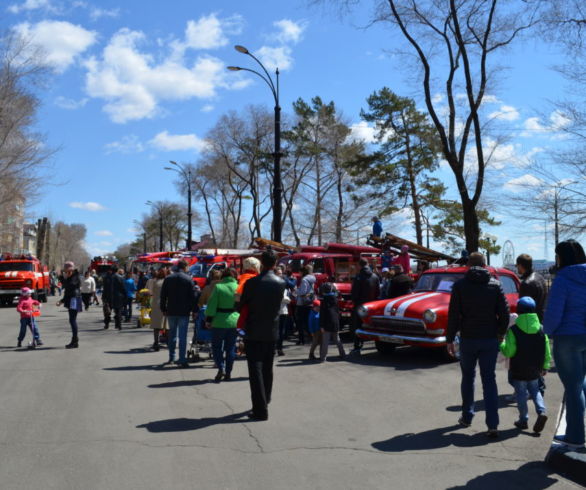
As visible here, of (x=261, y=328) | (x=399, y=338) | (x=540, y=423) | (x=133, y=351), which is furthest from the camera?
(x=133, y=351)

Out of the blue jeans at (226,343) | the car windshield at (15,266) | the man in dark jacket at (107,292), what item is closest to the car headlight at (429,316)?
the blue jeans at (226,343)

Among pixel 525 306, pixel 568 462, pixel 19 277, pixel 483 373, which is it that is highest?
pixel 19 277

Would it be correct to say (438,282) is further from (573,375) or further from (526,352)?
(573,375)

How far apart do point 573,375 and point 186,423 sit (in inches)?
150

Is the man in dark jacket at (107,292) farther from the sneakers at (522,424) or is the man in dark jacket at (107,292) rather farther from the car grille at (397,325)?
the sneakers at (522,424)

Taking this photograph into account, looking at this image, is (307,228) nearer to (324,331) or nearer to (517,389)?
(324,331)

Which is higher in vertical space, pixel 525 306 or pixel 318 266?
pixel 318 266

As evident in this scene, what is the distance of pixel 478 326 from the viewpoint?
578 cm

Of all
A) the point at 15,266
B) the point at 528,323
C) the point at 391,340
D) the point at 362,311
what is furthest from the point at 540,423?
the point at 15,266

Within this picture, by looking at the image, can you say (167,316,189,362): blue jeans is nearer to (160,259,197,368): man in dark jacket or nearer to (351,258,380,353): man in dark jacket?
(160,259,197,368): man in dark jacket

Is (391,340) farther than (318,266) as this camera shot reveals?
No

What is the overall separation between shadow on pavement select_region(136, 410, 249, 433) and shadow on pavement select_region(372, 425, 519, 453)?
1690 millimetres

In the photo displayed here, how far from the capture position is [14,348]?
12469 mm

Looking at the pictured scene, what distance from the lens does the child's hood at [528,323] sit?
5.72 m
